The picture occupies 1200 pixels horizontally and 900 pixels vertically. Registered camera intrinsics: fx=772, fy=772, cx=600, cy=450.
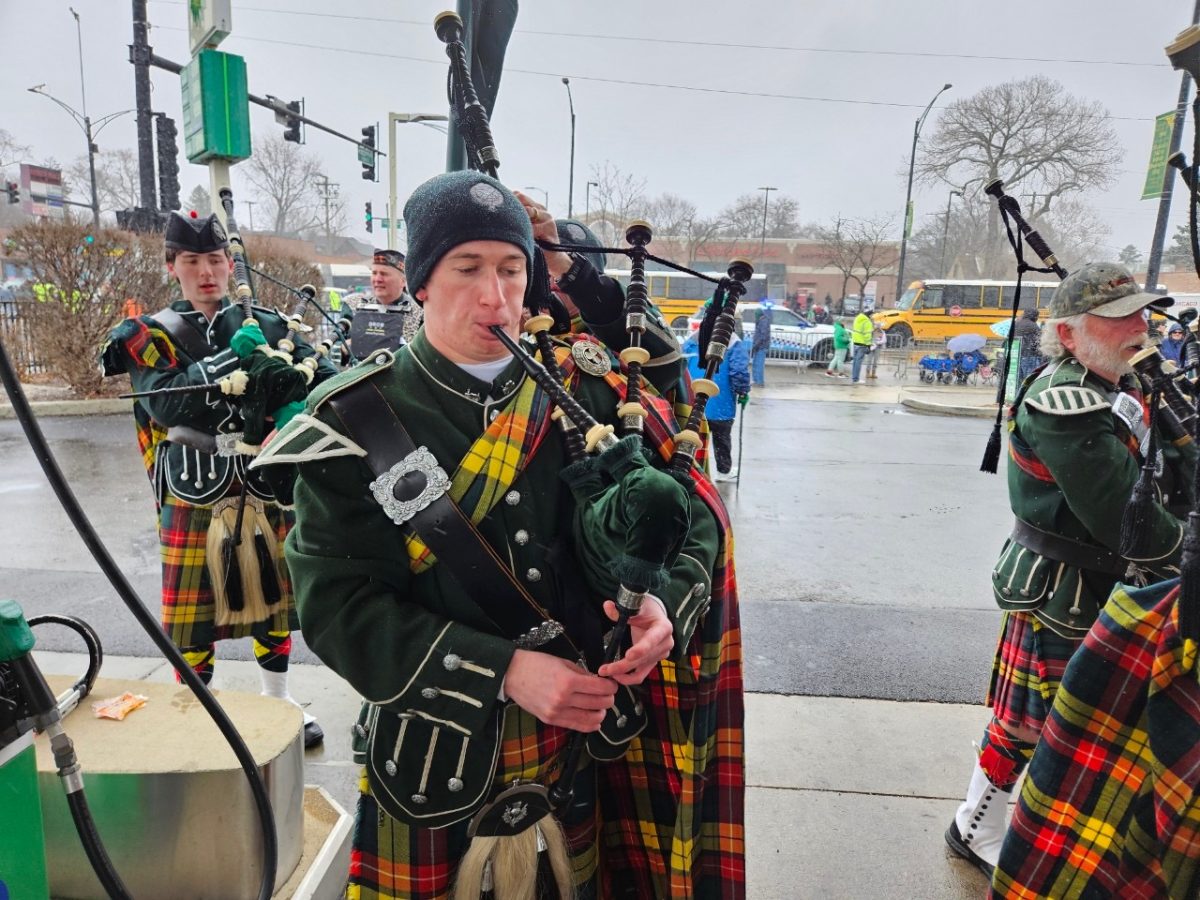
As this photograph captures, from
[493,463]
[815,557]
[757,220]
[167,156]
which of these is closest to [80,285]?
[167,156]

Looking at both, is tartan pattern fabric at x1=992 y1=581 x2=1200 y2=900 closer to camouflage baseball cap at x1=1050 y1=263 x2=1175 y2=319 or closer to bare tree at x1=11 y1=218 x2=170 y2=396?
camouflage baseball cap at x1=1050 y1=263 x2=1175 y2=319

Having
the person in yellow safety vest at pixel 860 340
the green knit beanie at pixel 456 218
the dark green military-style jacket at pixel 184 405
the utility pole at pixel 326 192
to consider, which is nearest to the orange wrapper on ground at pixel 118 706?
the dark green military-style jacket at pixel 184 405

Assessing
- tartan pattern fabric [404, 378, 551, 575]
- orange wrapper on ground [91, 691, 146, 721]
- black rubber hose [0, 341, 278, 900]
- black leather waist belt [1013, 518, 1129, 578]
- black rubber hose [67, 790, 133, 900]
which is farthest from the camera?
black leather waist belt [1013, 518, 1129, 578]

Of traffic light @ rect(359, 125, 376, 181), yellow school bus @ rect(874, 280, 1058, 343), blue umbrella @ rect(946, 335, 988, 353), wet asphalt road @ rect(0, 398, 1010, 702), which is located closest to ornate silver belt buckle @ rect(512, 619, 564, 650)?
wet asphalt road @ rect(0, 398, 1010, 702)

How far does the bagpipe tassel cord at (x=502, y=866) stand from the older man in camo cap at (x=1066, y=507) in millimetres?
1587

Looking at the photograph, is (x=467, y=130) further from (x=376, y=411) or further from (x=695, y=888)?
(x=695, y=888)

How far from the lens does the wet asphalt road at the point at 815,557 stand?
3773mm

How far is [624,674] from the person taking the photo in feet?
3.90

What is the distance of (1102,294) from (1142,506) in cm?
72

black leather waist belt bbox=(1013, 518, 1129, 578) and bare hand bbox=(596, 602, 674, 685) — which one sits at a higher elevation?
bare hand bbox=(596, 602, 674, 685)

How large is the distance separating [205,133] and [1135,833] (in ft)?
15.0

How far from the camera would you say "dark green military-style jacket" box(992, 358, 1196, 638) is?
204 centimetres

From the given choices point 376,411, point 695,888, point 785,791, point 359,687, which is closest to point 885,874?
point 785,791

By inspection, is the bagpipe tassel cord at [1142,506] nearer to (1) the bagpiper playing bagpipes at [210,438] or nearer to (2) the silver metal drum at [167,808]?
(2) the silver metal drum at [167,808]
